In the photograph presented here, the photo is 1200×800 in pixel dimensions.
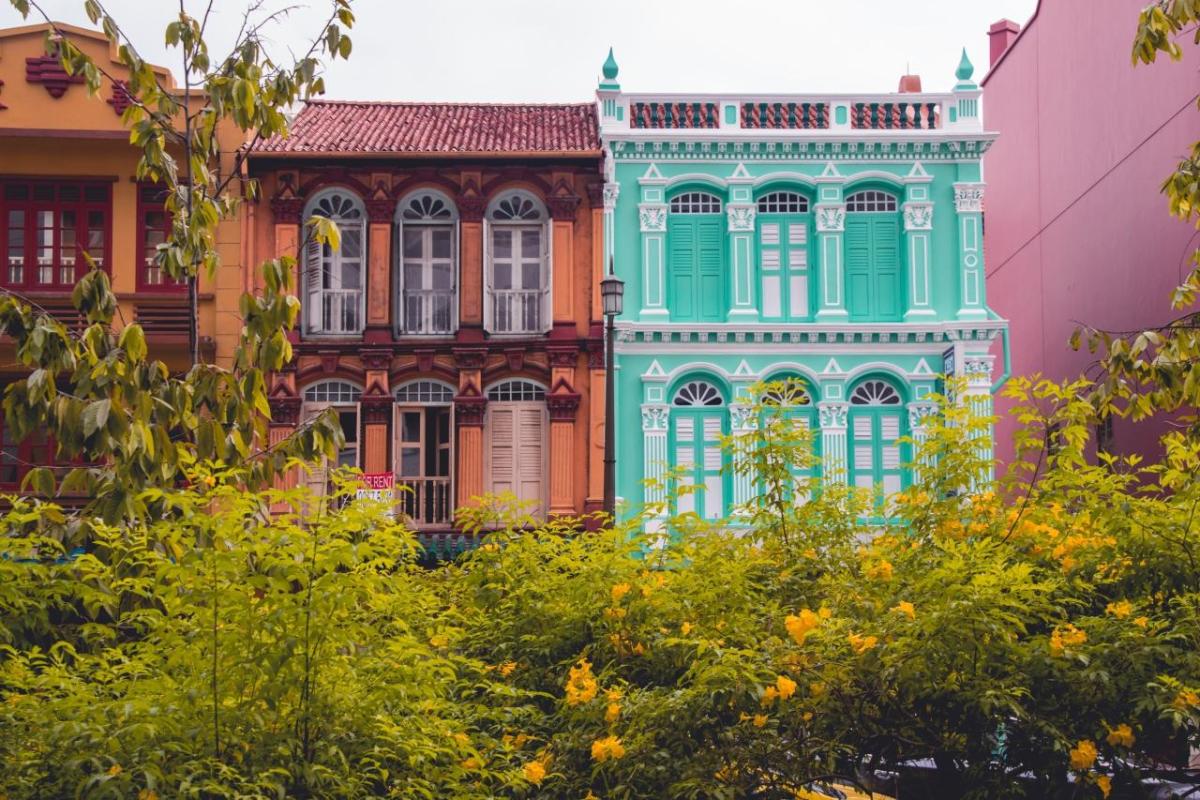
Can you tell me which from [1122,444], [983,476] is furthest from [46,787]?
[1122,444]

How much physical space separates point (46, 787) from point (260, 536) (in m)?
1.34

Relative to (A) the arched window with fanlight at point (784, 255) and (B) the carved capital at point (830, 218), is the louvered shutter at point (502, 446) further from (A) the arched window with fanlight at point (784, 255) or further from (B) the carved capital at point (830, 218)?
(B) the carved capital at point (830, 218)

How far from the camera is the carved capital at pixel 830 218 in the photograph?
22.1 meters

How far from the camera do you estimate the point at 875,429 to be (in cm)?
2198

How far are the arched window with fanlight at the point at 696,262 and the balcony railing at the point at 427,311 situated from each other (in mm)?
3613

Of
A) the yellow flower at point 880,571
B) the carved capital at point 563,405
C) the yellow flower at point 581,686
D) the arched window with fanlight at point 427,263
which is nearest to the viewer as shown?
the yellow flower at point 581,686

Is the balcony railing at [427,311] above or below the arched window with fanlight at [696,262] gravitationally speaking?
below

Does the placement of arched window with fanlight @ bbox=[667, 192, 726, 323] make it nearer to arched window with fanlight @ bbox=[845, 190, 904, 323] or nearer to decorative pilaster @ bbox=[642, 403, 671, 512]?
decorative pilaster @ bbox=[642, 403, 671, 512]

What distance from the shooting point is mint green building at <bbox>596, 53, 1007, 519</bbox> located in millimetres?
21812

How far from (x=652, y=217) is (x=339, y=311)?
533 centimetres

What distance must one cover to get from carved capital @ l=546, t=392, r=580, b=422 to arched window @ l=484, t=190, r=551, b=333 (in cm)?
116

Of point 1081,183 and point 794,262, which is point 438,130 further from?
point 1081,183

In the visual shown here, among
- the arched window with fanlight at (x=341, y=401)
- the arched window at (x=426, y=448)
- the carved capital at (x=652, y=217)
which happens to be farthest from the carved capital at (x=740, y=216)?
the arched window with fanlight at (x=341, y=401)

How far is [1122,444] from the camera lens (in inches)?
887
